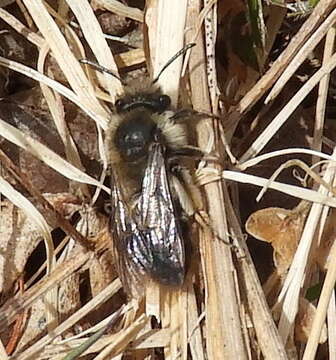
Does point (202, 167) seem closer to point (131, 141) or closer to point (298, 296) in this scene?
point (131, 141)

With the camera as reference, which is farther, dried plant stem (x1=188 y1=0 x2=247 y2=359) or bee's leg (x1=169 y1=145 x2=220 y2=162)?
bee's leg (x1=169 y1=145 x2=220 y2=162)

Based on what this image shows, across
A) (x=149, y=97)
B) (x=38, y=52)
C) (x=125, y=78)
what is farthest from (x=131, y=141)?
(x=38, y=52)

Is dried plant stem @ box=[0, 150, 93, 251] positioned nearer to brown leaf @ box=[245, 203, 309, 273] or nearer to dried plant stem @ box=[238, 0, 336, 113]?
brown leaf @ box=[245, 203, 309, 273]

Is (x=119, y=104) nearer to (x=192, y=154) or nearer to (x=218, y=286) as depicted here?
(x=192, y=154)

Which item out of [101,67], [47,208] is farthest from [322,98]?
[47,208]

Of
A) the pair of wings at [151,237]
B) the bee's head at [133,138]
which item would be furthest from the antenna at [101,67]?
the pair of wings at [151,237]

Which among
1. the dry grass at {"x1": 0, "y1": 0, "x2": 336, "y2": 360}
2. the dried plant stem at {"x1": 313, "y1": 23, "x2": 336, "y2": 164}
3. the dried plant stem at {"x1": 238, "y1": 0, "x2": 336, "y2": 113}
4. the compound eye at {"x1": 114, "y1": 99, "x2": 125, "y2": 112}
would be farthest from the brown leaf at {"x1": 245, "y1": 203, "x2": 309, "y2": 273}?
the compound eye at {"x1": 114, "y1": 99, "x2": 125, "y2": 112}
